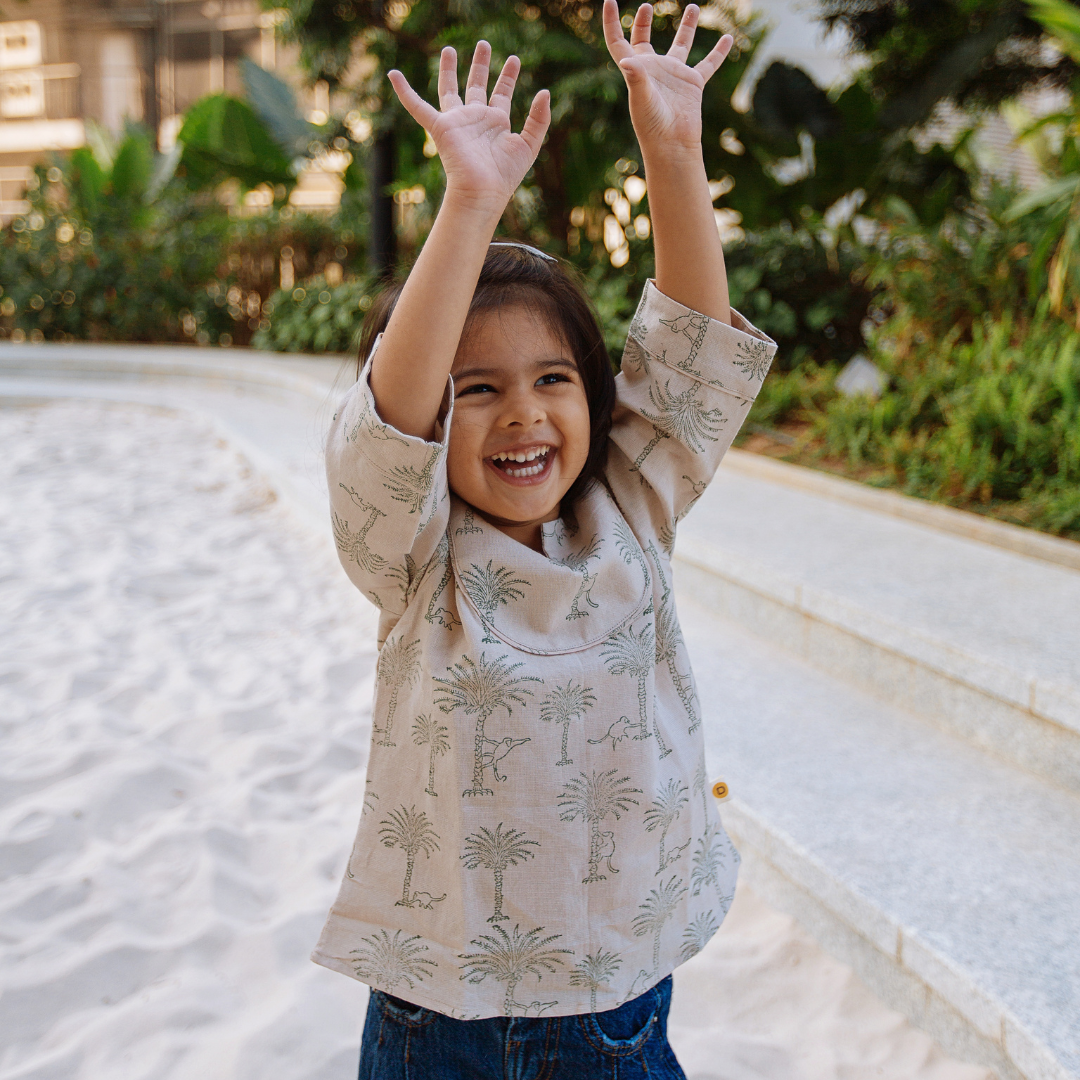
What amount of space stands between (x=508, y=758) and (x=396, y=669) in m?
0.17

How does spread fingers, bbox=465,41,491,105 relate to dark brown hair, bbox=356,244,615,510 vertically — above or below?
above

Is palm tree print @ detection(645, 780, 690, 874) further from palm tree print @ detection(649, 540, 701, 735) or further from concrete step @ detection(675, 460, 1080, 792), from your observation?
concrete step @ detection(675, 460, 1080, 792)

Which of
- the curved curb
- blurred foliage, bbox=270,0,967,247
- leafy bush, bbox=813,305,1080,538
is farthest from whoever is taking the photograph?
blurred foliage, bbox=270,0,967,247

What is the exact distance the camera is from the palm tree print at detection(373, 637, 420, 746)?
1022 mm

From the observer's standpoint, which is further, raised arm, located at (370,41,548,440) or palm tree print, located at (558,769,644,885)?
palm tree print, located at (558,769,644,885)

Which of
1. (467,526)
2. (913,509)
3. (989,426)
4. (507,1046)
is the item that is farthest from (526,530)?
→ (989,426)

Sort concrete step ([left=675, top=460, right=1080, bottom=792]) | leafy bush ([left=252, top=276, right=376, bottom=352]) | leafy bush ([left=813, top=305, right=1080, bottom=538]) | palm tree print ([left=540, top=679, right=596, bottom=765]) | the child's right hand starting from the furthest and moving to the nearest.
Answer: leafy bush ([left=252, top=276, right=376, bottom=352]), leafy bush ([left=813, top=305, right=1080, bottom=538]), concrete step ([left=675, top=460, right=1080, bottom=792]), palm tree print ([left=540, top=679, right=596, bottom=765]), the child's right hand

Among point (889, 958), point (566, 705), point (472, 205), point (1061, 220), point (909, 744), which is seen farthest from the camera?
point (1061, 220)

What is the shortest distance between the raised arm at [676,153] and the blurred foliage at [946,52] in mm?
5722

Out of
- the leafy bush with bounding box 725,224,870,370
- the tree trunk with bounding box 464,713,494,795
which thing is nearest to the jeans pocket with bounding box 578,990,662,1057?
the tree trunk with bounding box 464,713,494,795

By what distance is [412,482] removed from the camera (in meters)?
0.90

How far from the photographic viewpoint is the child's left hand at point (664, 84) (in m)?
0.99

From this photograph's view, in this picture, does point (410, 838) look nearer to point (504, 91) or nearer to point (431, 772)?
point (431, 772)

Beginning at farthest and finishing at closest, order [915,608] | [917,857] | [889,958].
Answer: [915,608] < [917,857] < [889,958]
